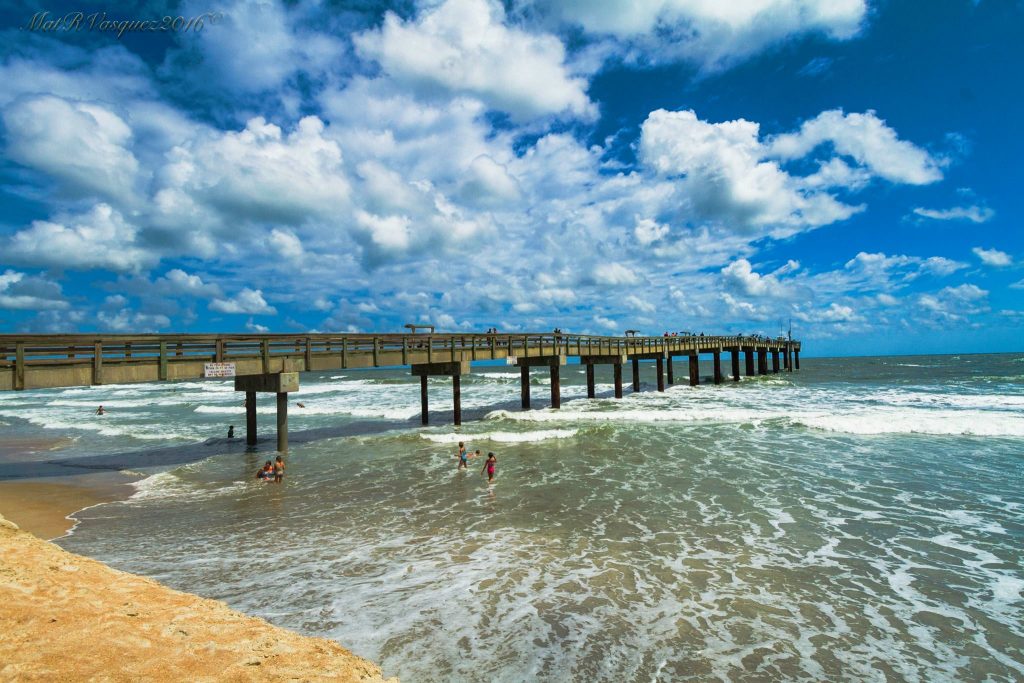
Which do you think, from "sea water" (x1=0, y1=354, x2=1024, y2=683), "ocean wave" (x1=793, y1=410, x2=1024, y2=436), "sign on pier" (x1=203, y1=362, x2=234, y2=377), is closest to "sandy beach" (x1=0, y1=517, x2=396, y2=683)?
"sea water" (x1=0, y1=354, x2=1024, y2=683)

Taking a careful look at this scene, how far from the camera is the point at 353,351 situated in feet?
68.9

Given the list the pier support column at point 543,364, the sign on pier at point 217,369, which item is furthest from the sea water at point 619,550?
the pier support column at point 543,364

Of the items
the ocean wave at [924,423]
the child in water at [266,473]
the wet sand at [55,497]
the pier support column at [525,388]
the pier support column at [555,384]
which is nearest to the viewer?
the wet sand at [55,497]

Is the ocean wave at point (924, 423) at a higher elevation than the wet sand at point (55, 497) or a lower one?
higher

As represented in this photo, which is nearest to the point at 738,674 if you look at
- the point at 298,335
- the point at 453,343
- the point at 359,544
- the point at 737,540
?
the point at 737,540

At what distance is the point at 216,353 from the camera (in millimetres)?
16344

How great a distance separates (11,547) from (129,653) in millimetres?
4675

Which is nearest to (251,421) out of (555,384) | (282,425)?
(282,425)

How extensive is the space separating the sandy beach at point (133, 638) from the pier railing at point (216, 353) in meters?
7.91

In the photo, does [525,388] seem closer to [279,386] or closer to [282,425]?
[282,425]

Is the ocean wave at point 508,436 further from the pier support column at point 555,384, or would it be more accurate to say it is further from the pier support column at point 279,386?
the pier support column at point 555,384

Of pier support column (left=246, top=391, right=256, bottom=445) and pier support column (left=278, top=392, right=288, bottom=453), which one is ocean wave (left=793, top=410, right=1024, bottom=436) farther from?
pier support column (left=246, top=391, right=256, bottom=445)

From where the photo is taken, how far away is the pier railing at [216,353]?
1285cm

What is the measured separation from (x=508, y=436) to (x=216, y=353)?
12227mm
